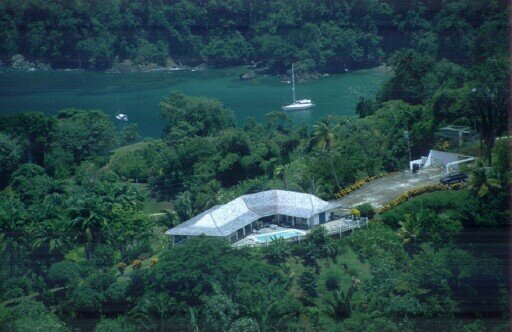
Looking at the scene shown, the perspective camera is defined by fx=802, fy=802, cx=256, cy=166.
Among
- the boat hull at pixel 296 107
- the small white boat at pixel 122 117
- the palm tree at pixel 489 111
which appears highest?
the palm tree at pixel 489 111

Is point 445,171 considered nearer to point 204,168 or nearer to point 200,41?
point 204,168

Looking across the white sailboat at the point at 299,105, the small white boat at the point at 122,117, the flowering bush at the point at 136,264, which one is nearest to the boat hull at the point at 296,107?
the white sailboat at the point at 299,105

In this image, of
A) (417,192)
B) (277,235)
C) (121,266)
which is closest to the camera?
(121,266)

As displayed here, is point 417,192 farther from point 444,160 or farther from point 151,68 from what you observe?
point 151,68

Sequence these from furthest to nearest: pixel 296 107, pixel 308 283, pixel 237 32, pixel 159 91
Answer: pixel 237 32 < pixel 159 91 < pixel 296 107 < pixel 308 283

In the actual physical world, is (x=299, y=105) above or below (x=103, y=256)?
below

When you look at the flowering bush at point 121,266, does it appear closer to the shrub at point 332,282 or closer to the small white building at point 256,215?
the small white building at point 256,215

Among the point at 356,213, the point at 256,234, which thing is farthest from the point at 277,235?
the point at 356,213

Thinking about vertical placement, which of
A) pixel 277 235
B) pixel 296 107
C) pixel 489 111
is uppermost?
pixel 489 111
